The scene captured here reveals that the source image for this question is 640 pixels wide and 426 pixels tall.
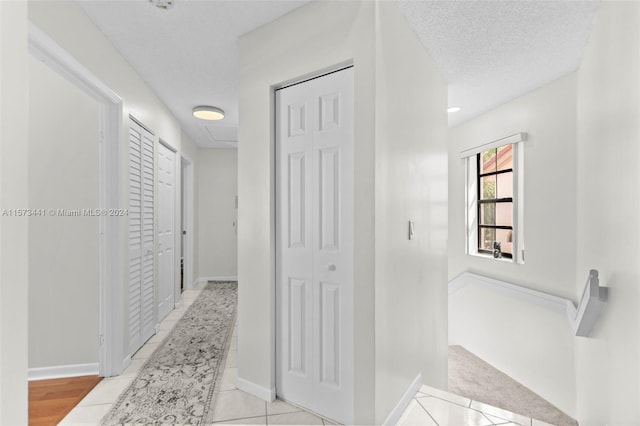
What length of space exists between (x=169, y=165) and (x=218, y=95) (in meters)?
1.29

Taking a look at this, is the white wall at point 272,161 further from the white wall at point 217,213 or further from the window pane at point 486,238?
the white wall at point 217,213

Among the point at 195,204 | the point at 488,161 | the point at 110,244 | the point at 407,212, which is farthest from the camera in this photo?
the point at 195,204

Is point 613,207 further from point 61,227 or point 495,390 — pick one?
point 61,227

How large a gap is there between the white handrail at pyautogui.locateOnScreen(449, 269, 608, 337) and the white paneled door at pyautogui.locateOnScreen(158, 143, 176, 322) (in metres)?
3.66

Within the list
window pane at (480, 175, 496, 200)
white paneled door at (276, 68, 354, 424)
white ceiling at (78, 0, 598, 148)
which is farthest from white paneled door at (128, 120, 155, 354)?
window pane at (480, 175, 496, 200)

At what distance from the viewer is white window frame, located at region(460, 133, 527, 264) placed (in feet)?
11.7

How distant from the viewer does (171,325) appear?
3734 mm

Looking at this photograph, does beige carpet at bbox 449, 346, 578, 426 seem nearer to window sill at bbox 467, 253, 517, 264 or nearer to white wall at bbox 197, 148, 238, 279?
window sill at bbox 467, 253, 517, 264

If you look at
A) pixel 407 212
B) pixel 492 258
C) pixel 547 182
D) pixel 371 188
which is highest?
pixel 547 182

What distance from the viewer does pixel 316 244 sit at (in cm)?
205

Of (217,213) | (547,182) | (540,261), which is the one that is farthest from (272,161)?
(217,213)

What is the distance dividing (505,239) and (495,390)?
1634mm

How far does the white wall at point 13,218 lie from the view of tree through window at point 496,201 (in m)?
4.16

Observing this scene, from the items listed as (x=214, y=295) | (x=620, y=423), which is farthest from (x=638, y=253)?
(x=214, y=295)
